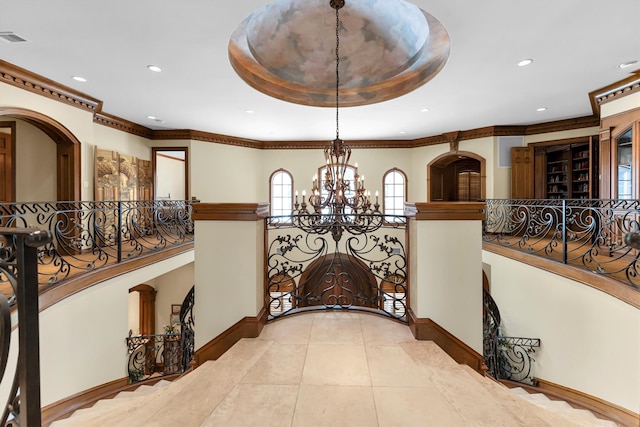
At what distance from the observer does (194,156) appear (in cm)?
785

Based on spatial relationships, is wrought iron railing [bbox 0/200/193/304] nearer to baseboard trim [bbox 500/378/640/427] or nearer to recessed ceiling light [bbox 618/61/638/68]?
baseboard trim [bbox 500/378/640/427]

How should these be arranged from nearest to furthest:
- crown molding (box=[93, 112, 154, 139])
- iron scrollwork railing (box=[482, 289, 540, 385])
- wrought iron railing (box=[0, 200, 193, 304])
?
1. wrought iron railing (box=[0, 200, 193, 304])
2. iron scrollwork railing (box=[482, 289, 540, 385])
3. crown molding (box=[93, 112, 154, 139])

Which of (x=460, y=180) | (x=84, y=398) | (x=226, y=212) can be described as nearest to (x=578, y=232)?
(x=226, y=212)

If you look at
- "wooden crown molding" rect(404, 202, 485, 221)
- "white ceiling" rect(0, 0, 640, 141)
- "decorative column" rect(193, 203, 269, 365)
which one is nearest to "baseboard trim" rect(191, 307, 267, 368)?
"decorative column" rect(193, 203, 269, 365)

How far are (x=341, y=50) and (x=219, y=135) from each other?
4654 mm

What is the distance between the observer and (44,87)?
15.1 feet

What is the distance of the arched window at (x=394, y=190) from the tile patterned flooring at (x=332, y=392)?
23.1 ft

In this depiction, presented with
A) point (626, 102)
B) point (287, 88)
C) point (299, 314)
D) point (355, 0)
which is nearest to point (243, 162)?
point (287, 88)

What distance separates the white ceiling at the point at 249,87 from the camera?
2.84 metres

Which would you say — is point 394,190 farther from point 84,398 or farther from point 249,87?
point 84,398

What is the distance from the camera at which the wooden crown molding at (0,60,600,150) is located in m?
4.36

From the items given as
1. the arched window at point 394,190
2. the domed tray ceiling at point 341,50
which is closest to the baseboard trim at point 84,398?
the domed tray ceiling at point 341,50

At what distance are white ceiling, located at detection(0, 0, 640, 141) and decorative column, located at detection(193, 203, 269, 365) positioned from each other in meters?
Answer: 1.92

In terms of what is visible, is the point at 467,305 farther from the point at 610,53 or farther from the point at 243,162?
the point at 243,162
